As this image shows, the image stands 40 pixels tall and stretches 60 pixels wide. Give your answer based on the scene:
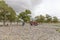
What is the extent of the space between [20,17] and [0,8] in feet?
84.5

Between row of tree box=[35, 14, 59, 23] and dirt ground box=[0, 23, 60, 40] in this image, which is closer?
dirt ground box=[0, 23, 60, 40]

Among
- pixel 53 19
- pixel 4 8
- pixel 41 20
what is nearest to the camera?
pixel 4 8

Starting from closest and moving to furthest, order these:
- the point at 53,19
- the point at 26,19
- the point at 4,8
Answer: the point at 4,8, the point at 26,19, the point at 53,19

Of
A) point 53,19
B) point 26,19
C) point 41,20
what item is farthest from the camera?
point 53,19

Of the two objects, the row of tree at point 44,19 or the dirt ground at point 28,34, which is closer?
the dirt ground at point 28,34

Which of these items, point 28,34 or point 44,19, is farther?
point 44,19

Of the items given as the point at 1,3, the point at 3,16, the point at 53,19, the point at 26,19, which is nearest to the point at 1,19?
the point at 3,16

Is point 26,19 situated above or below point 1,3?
below

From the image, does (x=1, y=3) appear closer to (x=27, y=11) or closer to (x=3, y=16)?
(x=3, y=16)

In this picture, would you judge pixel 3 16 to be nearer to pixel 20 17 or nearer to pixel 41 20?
pixel 20 17

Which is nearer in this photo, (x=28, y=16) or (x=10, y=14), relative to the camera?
(x=10, y=14)

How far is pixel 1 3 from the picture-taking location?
44906mm

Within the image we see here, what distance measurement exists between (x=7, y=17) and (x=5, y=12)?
2.02m

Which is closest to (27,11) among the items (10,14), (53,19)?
(10,14)
